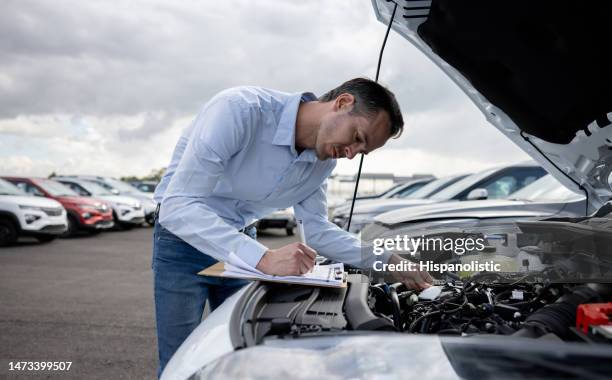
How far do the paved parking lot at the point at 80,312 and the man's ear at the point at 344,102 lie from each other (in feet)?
7.36

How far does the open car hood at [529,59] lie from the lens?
1465 millimetres

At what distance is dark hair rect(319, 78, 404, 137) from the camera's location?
1757mm

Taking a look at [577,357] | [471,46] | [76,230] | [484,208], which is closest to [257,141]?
[471,46]

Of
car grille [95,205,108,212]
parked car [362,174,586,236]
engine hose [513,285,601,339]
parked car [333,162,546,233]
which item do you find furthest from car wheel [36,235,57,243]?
engine hose [513,285,601,339]

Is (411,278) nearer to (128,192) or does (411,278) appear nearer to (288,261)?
(288,261)

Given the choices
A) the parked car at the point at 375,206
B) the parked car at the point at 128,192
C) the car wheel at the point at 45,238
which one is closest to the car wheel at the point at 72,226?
the car wheel at the point at 45,238

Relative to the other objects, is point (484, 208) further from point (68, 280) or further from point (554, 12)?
point (68, 280)

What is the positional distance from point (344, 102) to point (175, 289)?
947 mm

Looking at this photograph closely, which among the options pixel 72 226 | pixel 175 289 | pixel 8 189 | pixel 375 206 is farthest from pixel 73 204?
pixel 175 289

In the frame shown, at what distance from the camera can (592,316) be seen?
48.0 inches

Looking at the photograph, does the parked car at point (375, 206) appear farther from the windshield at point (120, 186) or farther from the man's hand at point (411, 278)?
the windshield at point (120, 186)

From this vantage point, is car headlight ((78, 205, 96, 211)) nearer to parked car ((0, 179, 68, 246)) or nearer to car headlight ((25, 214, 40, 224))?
parked car ((0, 179, 68, 246))

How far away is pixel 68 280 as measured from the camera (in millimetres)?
6031

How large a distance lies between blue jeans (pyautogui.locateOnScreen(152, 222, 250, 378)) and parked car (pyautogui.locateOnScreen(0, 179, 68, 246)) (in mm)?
8351
